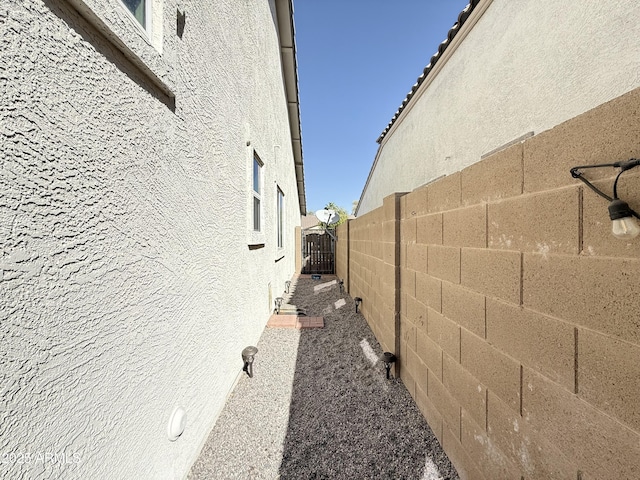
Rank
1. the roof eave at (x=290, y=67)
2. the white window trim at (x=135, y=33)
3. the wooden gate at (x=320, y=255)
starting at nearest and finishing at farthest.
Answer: the white window trim at (x=135, y=33) < the roof eave at (x=290, y=67) < the wooden gate at (x=320, y=255)

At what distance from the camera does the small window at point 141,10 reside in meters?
1.52

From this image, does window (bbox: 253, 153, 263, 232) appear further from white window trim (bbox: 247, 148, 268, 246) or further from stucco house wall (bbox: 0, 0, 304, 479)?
stucco house wall (bbox: 0, 0, 304, 479)

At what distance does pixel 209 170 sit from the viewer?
7.83 ft

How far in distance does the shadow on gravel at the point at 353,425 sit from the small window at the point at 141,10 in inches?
132

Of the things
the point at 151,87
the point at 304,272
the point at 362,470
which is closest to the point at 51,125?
the point at 151,87

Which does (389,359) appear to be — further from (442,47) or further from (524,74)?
(442,47)

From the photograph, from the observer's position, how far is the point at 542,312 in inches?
48.4

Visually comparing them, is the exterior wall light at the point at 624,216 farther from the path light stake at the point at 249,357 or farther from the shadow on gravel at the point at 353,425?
the path light stake at the point at 249,357

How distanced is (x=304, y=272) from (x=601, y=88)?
1185 cm

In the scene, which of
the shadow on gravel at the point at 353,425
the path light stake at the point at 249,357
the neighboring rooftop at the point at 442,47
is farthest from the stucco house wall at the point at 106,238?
the neighboring rooftop at the point at 442,47

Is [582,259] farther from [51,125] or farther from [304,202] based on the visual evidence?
[304,202]

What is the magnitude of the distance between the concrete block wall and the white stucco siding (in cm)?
183

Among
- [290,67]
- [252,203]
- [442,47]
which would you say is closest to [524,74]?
[442,47]

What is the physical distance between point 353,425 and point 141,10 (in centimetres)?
372
